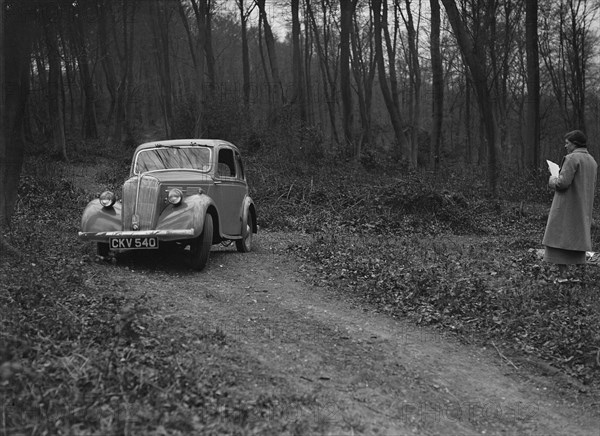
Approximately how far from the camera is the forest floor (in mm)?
3516

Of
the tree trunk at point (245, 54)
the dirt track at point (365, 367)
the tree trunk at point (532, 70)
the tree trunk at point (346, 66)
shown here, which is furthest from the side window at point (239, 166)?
the tree trunk at point (245, 54)

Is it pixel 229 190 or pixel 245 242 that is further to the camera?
pixel 245 242

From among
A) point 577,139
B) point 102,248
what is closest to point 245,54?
point 102,248

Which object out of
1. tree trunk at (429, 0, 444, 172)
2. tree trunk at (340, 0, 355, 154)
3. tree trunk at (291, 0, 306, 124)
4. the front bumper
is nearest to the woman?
the front bumper

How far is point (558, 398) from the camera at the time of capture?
469 cm

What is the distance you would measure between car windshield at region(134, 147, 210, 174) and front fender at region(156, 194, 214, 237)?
1.33 meters

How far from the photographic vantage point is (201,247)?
25.0 ft

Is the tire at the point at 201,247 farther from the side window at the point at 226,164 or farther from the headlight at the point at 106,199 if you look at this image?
the side window at the point at 226,164

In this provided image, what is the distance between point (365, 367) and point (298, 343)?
2.29 feet

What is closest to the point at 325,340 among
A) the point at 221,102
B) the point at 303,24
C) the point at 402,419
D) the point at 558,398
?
the point at 402,419

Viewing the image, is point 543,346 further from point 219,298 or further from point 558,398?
point 219,298

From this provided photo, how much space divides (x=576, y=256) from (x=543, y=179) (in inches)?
424

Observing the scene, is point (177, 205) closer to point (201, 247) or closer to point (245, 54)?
point (201, 247)

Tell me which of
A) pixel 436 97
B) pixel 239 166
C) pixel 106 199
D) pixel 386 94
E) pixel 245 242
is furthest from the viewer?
pixel 386 94
